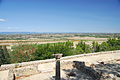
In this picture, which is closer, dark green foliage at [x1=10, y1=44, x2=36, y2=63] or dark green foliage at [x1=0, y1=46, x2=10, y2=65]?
dark green foliage at [x1=0, y1=46, x2=10, y2=65]

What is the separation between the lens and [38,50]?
16.9 m

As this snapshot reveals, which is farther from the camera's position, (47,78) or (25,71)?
(25,71)

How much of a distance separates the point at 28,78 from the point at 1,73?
2.60 metres

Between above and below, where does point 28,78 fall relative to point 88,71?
below

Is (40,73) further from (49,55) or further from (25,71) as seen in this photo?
(49,55)

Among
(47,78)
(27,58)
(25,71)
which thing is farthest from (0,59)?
(47,78)

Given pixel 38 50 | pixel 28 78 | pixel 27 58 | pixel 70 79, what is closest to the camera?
pixel 70 79

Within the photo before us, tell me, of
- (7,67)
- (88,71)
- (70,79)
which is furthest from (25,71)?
(88,71)

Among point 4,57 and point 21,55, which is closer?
point 4,57

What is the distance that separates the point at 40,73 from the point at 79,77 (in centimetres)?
341

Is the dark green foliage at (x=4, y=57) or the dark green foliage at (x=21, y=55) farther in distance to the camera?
the dark green foliage at (x=21, y=55)

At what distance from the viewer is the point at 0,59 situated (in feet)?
42.7

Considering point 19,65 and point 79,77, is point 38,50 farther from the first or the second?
point 79,77

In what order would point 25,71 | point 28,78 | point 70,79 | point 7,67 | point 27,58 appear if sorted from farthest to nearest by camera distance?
point 27,58
point 7,67
point 25,71
point 28,78
point 70,79
